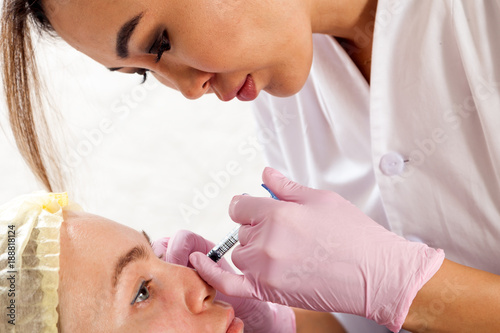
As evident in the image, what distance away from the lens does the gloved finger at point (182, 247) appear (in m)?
1.36

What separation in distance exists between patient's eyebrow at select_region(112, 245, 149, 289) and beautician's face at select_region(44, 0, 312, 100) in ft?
1.16

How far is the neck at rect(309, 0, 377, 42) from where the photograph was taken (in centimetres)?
133

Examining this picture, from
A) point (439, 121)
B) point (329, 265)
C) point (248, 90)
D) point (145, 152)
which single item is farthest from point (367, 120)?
point (145, 152)

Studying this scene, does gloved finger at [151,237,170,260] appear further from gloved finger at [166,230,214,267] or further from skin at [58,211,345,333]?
skin at [58,211,345,333]

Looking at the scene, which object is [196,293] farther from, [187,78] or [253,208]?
[187,78]

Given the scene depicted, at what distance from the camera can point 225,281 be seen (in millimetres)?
1147

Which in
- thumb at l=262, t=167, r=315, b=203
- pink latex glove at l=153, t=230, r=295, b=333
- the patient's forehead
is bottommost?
pink latex glove at l=153, t=230, r=295, b=333

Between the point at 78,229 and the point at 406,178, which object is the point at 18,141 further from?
the point at 406,178

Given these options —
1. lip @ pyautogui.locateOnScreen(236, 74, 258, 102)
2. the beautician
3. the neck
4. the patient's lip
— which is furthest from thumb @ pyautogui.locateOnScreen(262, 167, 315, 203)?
the neck

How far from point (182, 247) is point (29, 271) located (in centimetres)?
41

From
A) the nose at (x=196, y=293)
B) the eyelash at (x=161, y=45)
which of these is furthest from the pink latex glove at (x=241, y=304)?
the eyelash at (x=161, y=45)

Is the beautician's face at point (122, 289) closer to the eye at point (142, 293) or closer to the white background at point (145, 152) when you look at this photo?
the eye at point (142, 293)

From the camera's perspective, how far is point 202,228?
2.04 m

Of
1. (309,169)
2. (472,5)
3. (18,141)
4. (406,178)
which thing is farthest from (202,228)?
(472,5)
